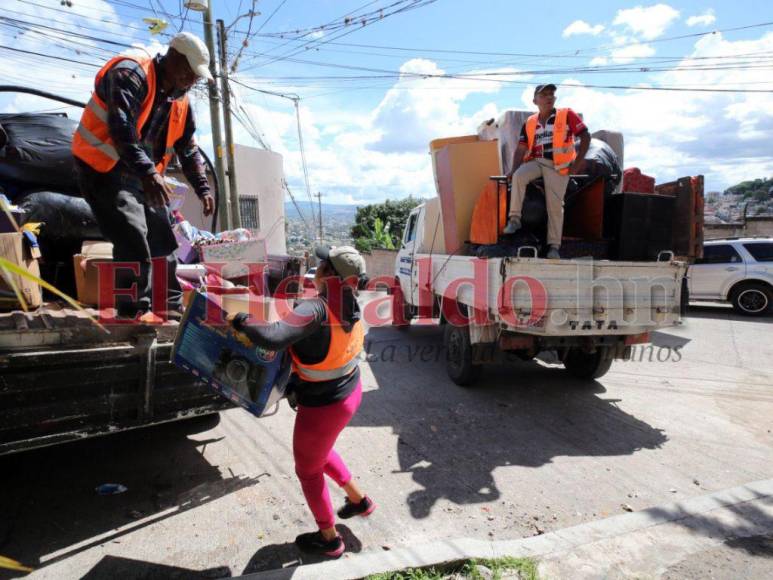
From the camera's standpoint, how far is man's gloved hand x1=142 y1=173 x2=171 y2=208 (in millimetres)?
2447

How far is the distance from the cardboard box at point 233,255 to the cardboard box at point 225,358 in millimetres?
1445

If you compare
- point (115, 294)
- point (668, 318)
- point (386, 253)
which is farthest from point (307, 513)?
point (386, 253)

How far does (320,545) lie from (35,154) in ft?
11.5

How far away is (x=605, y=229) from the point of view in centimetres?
488

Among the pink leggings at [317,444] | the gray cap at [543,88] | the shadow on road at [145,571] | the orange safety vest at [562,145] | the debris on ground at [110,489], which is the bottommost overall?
the shadow on road at [145,571]

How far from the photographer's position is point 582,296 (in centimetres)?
401

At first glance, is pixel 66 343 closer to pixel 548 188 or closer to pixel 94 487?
pixel 94 487

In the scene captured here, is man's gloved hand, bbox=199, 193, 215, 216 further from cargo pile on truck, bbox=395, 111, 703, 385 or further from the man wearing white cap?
cargo pile on truck, bbox=395, 111, 703, 385

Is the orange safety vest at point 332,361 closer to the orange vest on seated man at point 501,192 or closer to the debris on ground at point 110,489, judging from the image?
the debris on ground at point 110,489

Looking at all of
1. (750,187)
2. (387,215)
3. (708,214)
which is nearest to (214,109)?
(387,215)

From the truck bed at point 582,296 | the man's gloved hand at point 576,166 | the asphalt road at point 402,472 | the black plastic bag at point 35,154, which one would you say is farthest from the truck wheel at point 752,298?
the black plastic bag at point 35,154

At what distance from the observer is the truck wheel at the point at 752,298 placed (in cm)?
958

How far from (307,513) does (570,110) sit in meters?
4.10

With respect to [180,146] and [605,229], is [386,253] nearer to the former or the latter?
[605,229]
